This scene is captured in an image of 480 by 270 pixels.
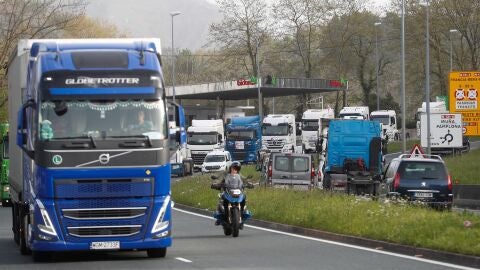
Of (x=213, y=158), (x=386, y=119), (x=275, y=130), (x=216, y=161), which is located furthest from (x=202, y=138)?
(x=386, y=119)

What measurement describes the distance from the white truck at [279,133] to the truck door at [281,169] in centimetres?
3061

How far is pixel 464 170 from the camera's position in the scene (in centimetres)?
4641

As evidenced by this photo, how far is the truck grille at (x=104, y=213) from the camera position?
17219mm

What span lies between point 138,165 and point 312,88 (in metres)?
72.0

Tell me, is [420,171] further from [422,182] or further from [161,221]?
[161,221]

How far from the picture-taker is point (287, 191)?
1297 inches

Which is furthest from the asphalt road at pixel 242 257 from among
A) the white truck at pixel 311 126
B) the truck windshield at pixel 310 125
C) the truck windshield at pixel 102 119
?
the truck windshield at pixel 310 125

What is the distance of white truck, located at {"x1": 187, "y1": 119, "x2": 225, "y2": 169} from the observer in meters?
76.0

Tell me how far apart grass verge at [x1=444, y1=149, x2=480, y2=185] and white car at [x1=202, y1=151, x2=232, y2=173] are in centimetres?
2095

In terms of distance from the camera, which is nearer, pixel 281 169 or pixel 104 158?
pixel 104 158

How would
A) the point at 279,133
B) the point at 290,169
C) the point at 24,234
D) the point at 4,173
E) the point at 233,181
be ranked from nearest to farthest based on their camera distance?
the point at 24,234, the point at 233,181, the point at 4,173, the point at 290,169, the point at 279,133

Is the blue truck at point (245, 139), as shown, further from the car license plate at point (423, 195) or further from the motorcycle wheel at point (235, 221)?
the motorcycle wheel at point (235, 221)

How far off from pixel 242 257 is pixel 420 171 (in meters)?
12.6

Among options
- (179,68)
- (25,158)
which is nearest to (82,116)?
(25,158)
